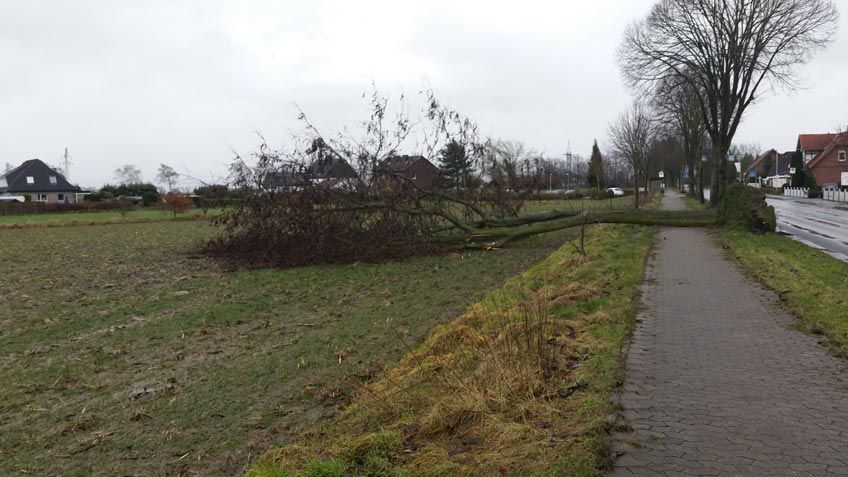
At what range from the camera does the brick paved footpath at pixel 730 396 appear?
3.74 m

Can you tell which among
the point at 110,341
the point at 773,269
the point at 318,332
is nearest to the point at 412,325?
the point at 318,332

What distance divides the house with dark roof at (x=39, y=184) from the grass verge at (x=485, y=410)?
322ft

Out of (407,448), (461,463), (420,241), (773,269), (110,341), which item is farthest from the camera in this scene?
(420,241)

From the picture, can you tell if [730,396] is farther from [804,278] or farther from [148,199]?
[148,199]

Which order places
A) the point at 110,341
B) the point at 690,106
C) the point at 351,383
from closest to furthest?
the point at 351,383 < the point at 110,341 < the point at 690,106

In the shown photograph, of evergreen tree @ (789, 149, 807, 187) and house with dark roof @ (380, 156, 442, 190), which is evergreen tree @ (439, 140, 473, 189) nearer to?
house with dark roof @ (380, 156, 442, 190)

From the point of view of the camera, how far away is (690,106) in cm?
4409

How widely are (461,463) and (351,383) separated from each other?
8.77 ft

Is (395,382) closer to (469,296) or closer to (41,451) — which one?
(41,451)

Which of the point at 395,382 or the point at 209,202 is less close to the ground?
the point at 209,202

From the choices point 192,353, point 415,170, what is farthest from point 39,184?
point 192,353

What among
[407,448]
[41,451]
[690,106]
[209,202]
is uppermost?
[690,106]

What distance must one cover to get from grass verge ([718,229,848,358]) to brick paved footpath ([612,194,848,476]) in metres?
0.25

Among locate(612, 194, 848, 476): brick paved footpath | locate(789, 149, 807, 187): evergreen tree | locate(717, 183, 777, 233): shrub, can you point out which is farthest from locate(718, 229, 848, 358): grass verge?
locate(789, 149, 807, 187): evergreen tree
